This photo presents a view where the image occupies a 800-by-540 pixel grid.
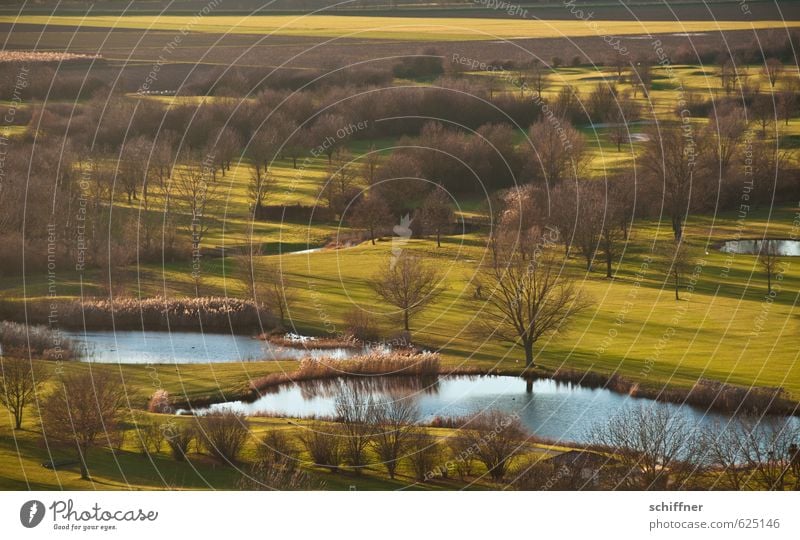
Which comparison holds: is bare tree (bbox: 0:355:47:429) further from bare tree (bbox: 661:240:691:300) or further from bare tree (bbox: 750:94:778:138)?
bare tree (bbox: 750:94:778:138)

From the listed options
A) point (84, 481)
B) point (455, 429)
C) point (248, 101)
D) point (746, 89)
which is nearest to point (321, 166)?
point (248, 101)

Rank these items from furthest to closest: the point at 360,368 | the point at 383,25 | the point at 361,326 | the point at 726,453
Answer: the point at 383,25 < the point at 361,326 < the point at 360,368 < the point at 726,453

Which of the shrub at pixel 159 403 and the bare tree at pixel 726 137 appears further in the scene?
the bare tree at pixel 726 137

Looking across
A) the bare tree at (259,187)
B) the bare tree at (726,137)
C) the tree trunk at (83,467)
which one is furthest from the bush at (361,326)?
the bare tree at (726,137)

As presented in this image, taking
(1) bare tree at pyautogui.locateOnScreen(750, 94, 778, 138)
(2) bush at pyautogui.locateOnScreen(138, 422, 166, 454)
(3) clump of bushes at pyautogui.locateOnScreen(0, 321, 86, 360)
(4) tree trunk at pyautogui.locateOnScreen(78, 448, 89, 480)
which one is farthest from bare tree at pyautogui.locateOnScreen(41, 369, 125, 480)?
(1) bare tree at pyautogui.locateOnScreen(750, 94, 778, 138)

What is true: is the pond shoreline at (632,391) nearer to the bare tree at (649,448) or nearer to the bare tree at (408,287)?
the bare tree at (649,448)

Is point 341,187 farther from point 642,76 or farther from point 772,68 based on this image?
point 772,68

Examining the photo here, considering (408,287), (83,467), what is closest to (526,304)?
(408,287)
